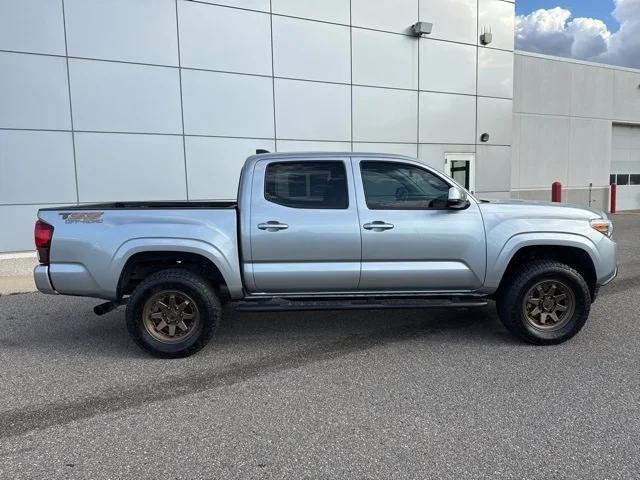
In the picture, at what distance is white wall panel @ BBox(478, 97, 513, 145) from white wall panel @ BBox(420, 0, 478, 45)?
5.74ft

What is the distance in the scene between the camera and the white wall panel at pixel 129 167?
32.3ft

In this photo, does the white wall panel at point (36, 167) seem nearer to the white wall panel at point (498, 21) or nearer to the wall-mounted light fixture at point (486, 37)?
the wall-mounted light fixture at point (486, 37)

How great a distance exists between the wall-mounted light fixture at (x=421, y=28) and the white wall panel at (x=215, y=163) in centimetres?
503

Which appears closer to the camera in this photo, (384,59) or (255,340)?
(255,340)

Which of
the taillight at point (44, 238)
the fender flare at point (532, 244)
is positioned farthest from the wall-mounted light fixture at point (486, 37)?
the taillight at point (44, 238)

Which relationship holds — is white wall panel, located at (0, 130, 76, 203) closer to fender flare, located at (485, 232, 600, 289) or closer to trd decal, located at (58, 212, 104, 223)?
trd decal, located at (58, 212, 104, 223)

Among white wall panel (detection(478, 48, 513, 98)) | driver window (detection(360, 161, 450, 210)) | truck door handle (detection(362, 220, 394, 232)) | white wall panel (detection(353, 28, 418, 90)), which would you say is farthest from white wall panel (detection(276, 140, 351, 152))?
truck door handle (detection(362, 220, 394, 232))

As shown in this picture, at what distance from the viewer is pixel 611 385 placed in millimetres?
4012

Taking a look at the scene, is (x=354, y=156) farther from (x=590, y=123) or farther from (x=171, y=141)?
(x=590, y=123)

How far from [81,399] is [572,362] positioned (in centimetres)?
427

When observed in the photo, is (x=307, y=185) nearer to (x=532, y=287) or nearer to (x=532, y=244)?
(x=532, y=244)

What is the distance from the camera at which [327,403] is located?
379cm

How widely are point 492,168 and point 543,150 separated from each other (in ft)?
15.8

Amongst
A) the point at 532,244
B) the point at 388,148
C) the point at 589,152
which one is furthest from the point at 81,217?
the point at 589,152
